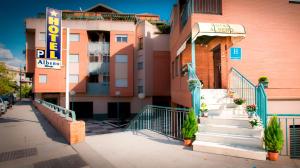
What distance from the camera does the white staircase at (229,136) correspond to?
5.72 metres

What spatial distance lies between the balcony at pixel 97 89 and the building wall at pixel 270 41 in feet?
61.3

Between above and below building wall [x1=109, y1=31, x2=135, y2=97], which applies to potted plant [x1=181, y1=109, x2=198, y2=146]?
below

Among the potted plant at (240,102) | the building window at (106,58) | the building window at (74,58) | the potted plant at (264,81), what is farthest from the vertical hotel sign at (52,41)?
the building window at (106,58)

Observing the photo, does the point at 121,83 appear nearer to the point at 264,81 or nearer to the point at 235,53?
the point at 235,53

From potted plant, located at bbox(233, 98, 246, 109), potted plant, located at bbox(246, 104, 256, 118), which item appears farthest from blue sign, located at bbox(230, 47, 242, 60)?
potted plant, located at bbox(246, 104, 256, 118)

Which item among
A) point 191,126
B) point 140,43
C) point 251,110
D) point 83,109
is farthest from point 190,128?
point 83,109

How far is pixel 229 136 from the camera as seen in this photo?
6270mm

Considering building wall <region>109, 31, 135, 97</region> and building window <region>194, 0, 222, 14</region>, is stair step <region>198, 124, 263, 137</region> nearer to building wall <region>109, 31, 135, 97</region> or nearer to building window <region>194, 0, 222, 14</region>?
building window <region>194, 0, 222, 14</region>

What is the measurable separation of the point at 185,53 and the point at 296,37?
22.4 ft

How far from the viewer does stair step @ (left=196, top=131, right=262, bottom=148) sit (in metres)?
5.89

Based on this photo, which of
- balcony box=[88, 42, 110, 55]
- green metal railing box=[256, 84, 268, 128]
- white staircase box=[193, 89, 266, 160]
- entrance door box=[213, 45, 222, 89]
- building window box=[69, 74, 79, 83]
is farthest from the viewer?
balcony box=[88, 42, 110, 55]

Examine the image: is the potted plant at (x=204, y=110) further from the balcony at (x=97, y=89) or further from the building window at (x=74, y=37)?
the building window at (x=74, y=37)

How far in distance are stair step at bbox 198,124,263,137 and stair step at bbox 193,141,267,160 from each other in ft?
2.00

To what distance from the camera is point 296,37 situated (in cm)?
1176
